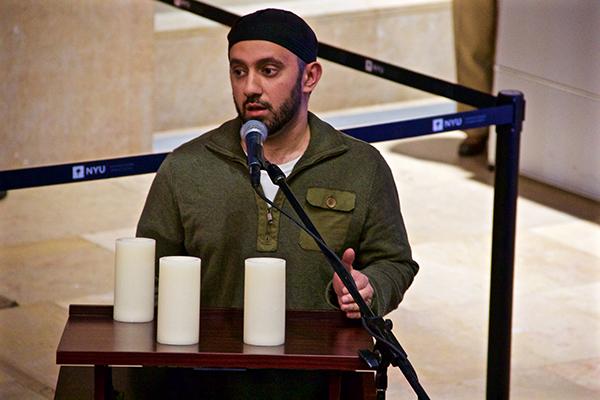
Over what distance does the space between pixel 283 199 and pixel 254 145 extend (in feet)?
1.69

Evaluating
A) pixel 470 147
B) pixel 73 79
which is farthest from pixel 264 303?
pixel 470 147

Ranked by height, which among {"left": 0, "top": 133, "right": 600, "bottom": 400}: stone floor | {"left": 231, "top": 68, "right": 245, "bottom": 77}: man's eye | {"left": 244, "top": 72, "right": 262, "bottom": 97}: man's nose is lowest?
{"left": 0, "top": 133, "right": 600, "bottom": 400}: stone floor

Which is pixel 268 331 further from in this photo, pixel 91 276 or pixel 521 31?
pixel 521 31

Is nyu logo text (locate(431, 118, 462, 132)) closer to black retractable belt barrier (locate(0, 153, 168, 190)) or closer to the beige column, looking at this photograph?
black retractable belt barrier (locate(0, 153, 168, 190))

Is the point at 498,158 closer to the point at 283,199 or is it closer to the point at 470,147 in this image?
the point at 283,199

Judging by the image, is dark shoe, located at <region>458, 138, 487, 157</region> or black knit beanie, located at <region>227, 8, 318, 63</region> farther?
dark shoe, located at <region>458, 138, 487, 157</region>

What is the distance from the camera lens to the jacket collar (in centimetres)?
357

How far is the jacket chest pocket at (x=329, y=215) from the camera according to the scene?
3521mm

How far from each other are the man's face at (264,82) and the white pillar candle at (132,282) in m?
0.45

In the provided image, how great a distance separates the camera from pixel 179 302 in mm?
3049

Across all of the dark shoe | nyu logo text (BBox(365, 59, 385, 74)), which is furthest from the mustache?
the dark shoe

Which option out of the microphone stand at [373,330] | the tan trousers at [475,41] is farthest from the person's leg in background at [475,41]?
the microphone stand at [373,330]

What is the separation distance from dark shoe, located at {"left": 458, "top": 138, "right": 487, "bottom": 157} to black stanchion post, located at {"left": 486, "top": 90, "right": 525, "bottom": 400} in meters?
4.38

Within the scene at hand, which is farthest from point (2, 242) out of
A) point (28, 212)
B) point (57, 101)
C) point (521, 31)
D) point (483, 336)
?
point (521, 31)
